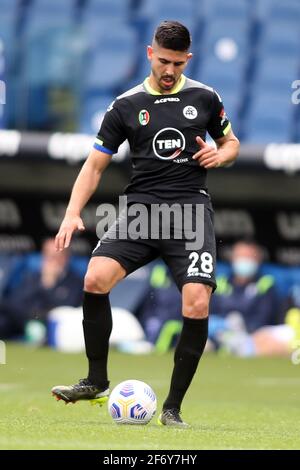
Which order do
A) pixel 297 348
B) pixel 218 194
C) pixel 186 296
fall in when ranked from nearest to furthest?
1. pixel 186 296
2. pixel 297 348
3. pixel 218 194

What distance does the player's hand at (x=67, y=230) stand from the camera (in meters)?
6.96

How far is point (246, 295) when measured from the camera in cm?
1420

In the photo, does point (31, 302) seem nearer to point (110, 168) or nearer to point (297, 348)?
point (110, 168)

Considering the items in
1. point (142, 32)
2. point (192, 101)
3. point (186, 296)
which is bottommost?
point (186, 296)

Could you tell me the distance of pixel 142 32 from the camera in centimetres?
1606

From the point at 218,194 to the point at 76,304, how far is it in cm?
213

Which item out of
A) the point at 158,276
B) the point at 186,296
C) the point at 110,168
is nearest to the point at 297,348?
the point at 158,276

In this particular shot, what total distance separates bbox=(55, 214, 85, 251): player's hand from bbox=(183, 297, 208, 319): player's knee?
2.34 ft

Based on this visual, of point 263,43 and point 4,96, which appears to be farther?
point 263,43

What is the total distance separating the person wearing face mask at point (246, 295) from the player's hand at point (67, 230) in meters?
7.22

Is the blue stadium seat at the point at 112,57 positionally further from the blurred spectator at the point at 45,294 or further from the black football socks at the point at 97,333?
the black football socks at the point at 97,333

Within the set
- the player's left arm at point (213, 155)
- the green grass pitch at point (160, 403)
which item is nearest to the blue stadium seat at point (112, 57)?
the green grass pitch at point (160, 403)

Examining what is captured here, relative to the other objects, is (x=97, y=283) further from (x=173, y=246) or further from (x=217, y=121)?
(x=217, y=121)

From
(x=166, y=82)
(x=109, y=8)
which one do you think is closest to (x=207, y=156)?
(x=166, y=82)
